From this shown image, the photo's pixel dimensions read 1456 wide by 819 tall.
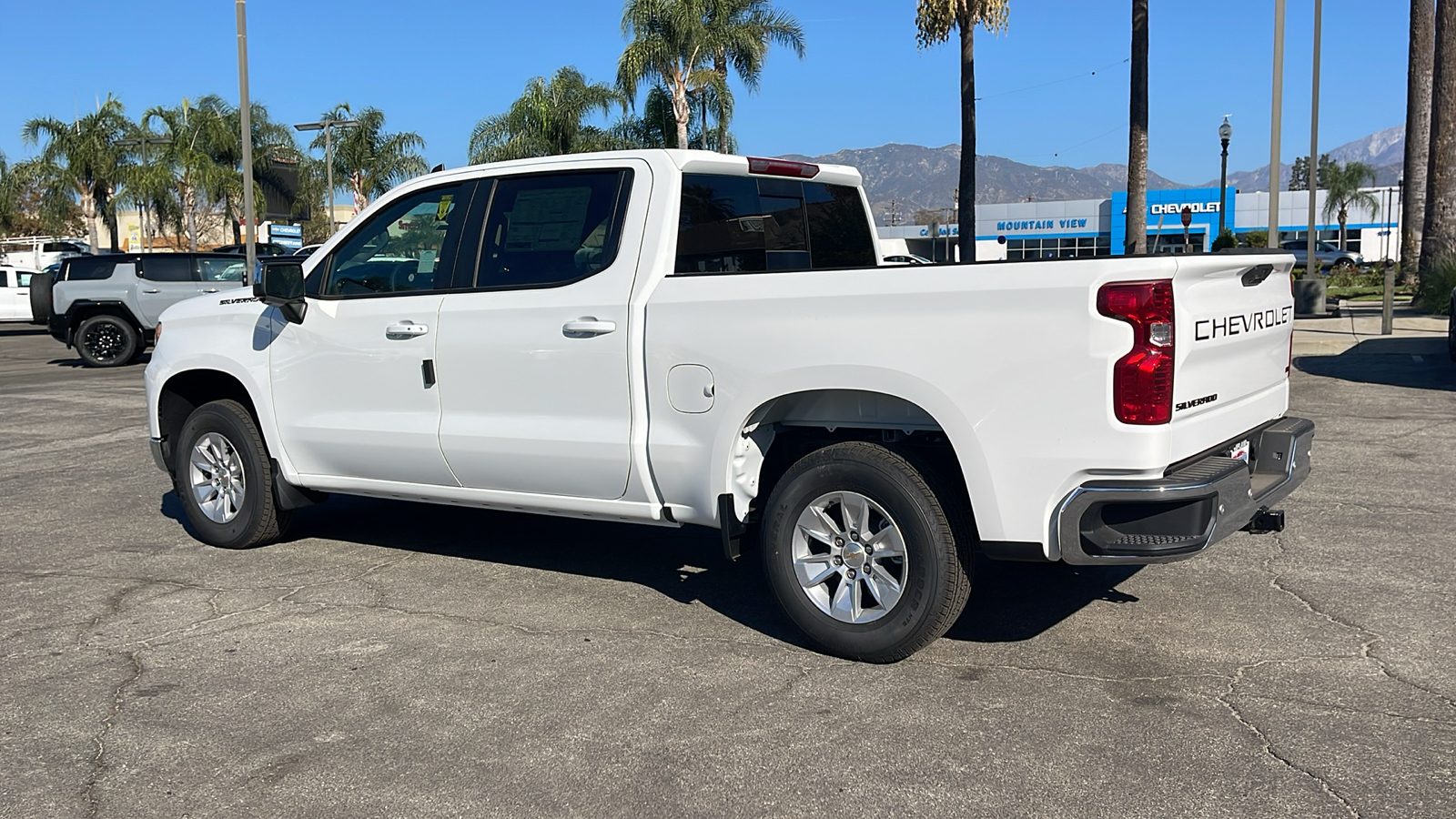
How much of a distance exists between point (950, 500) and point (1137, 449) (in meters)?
0.74

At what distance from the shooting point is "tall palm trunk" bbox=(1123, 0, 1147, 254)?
2234 centimetres

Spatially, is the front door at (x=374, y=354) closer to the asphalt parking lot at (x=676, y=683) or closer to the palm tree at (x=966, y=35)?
the asphalt parking lot at (x=676, y=683)

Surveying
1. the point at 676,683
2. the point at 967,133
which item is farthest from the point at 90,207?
the point at 676,683

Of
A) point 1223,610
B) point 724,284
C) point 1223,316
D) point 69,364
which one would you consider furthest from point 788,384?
point 69,364

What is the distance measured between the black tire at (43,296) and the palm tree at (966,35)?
18.5m

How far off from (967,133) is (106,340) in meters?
18.5

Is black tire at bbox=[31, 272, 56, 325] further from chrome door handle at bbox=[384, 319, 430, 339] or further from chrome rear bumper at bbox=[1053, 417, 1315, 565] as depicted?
chrome rear bumper at bbox=[1053, 417, 1315, 565]

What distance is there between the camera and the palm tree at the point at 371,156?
51.6 metres

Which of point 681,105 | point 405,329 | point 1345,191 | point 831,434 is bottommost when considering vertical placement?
point 831,434

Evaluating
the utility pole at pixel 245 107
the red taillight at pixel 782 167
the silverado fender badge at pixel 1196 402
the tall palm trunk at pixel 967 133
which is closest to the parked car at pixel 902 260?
the red taillight at pixel 782 167

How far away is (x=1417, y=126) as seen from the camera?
84.4ft

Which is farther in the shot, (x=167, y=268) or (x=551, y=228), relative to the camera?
(x=167, y=268)

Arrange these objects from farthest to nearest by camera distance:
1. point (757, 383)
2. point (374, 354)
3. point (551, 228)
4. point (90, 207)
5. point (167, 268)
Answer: point (90, 207)
point (167, 268)
point (374, 354)
point (551, 228)
point (757, 383)

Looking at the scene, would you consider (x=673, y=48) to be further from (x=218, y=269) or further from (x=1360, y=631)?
(x=1360, y=631)
